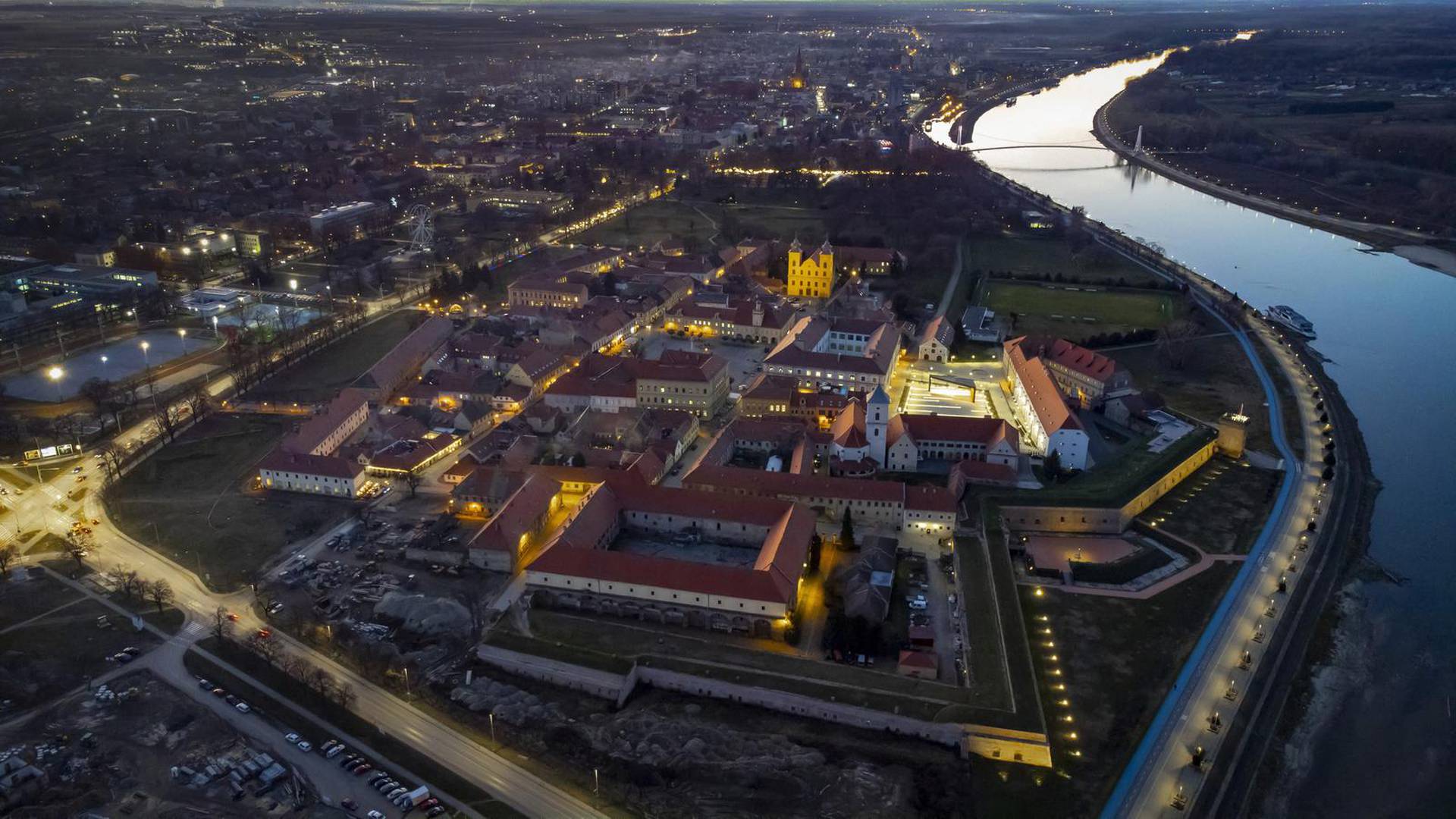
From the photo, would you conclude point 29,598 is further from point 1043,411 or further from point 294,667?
point 1043,411

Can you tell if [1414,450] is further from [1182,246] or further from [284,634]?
[284,634]

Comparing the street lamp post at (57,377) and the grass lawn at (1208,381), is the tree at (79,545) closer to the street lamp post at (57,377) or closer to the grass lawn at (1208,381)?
the street lamp post at (57,377)

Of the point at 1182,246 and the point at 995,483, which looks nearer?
the point at 995,483

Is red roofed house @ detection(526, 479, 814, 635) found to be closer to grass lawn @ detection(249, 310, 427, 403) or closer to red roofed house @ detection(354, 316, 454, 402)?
red roofed house @ detection(354, 316, 454, 402)

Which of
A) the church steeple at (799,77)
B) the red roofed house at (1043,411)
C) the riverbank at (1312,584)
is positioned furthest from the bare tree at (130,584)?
the church steeple at (799,77)

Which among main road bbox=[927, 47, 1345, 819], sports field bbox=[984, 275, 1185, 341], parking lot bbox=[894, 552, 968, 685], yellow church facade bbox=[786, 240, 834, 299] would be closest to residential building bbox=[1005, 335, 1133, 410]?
main road bbox=[927, 47, 1345, 819]

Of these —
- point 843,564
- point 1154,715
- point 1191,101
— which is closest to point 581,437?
point 843,564
